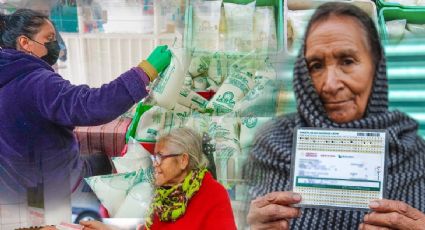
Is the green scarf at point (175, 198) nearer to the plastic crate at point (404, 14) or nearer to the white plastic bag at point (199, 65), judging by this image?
the white plastic bag at point (199, 65)

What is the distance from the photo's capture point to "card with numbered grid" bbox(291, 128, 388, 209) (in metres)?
0.92

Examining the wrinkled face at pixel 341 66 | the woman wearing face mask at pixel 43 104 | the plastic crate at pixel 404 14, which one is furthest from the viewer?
the plastic crate at pixel 404 14

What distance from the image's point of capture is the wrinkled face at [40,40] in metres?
1.10

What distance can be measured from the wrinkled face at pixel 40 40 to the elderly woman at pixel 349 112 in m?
0.60

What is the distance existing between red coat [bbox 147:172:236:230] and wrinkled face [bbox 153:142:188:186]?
63 mm

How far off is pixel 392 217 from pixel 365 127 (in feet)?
0.65

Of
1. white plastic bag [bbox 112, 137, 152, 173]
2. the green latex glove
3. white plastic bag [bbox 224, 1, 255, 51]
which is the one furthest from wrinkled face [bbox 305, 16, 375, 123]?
white plastic bag [bbox 112, 137, 152, 173]

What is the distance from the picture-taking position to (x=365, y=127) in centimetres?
93

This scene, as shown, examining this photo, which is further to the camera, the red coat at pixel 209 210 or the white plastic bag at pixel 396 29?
the red coat at pixel 209 210

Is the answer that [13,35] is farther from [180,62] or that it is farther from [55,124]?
[180,62]

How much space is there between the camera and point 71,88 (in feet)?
3.52

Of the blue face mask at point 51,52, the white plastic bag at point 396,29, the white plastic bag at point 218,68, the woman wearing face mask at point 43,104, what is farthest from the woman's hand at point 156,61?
the white plastic bag at point 396,29

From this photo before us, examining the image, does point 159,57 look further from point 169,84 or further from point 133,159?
point 133,159

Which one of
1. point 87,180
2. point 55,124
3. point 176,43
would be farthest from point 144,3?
point 87,180
